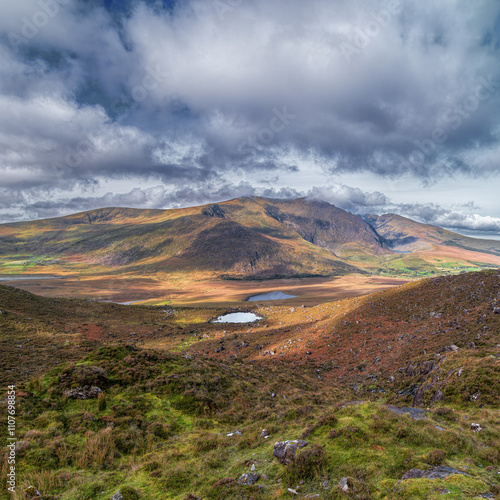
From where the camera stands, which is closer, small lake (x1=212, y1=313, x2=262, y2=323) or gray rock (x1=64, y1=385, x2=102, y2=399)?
gray rock (x1=64, y1=385, x2=102, y2=399)

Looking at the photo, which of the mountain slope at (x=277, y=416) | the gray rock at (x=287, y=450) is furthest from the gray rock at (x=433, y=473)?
the gray rock at (x=287, y=450)

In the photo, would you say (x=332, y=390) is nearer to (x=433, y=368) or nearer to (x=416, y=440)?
(x=433, y=368)

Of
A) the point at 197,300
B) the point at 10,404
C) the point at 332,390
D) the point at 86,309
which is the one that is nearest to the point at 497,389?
the point at 332,390

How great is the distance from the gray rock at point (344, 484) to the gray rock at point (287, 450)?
191cm

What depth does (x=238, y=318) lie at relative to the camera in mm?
77438

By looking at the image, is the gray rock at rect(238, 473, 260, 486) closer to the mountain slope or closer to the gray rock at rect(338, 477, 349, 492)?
the mountain slope

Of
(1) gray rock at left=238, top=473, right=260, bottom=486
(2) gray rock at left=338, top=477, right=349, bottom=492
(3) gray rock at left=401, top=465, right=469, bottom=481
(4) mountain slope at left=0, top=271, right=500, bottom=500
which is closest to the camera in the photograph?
(2) gray rock at left=338, top=477, right=349, bottom=492

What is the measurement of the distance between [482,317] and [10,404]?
1352 inches

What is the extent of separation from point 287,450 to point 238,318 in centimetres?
7009

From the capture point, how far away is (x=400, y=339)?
2784 cm

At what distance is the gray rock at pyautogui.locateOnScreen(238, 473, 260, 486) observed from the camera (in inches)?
316

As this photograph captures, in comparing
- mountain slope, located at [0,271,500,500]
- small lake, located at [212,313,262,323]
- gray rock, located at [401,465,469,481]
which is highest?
gray rock, located at [401,465,469,481]

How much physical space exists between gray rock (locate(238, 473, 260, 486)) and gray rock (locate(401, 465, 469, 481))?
14.2 feet

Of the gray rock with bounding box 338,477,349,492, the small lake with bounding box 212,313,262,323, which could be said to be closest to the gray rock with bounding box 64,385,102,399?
the gray rock with bounding box 338,477,349,492
